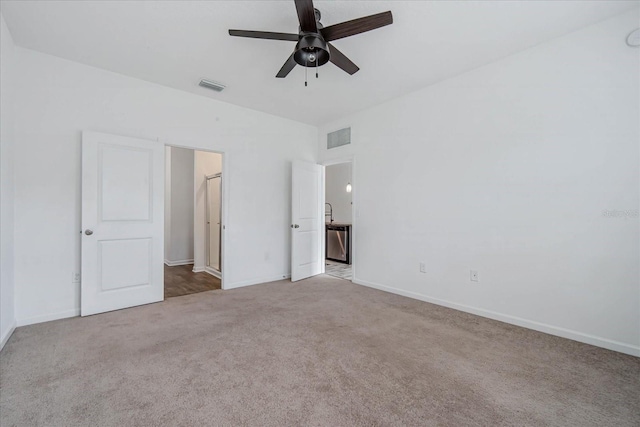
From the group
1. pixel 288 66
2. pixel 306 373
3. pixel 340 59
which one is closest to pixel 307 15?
pixel 340 59

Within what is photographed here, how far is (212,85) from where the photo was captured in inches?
141

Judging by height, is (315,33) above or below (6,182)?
above

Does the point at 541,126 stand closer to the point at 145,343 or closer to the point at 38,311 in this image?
the point at 145,343

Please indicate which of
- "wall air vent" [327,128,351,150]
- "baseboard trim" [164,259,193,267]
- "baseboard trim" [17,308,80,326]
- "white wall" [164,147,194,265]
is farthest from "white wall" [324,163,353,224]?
"baseboard trim" [17,308,80,326]

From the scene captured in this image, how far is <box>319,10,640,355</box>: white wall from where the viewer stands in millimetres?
2352

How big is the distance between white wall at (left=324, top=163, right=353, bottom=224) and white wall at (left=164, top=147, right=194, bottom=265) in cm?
346

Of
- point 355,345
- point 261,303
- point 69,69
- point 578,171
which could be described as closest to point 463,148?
point 578,171

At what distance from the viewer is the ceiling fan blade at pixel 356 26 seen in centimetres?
199

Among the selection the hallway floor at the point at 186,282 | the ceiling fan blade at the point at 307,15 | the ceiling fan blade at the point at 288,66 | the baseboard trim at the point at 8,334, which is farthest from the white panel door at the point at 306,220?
the baseboard trim at the point at 8,334

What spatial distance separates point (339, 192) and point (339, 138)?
301 centimetres

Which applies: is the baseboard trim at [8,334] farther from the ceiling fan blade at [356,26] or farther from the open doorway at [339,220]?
the open doorway at [339,220]

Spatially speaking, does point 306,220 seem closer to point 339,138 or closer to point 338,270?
point 338,270

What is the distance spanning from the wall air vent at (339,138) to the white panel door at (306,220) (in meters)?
0.48

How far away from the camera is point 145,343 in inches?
95.5
